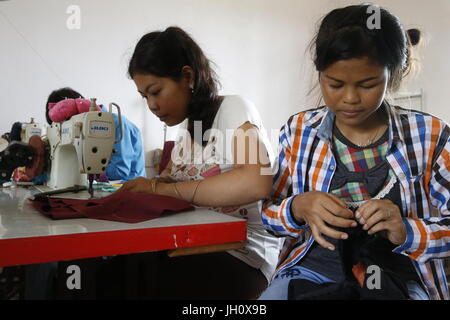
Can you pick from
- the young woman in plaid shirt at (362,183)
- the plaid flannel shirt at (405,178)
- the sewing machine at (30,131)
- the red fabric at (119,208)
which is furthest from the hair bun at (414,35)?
the sewing machine at (30,131)

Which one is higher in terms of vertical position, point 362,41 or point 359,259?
point 362,41

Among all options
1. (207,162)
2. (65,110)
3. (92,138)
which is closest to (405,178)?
(207,162)

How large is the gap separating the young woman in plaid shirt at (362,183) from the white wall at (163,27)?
5.57 ft

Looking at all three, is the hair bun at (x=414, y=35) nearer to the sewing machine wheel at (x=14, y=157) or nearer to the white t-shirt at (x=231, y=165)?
the white t-shirt at (x=231, y=165)

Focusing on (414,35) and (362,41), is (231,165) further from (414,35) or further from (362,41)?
(414,35)

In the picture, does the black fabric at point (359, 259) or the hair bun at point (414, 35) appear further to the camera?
the hair bun at point (414, 35)

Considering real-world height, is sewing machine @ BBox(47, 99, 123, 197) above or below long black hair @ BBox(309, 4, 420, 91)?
below

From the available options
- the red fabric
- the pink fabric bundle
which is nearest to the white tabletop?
the red fabric

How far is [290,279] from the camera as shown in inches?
33.2

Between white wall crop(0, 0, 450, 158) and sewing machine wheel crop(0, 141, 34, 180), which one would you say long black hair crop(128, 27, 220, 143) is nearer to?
sewing machine wheel crop(0, 141, 34, 180)

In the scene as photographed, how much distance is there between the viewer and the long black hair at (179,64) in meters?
1.28

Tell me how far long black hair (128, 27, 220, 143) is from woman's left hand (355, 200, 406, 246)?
71cm

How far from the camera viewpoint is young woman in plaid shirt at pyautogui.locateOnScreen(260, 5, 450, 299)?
2.52ft

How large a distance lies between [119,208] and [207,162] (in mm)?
452
